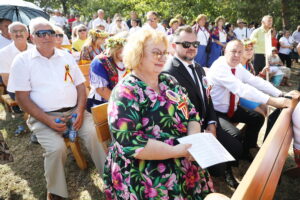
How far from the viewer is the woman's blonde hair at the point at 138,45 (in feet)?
5.76

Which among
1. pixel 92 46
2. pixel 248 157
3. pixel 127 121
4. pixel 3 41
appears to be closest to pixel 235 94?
pixel 248 157

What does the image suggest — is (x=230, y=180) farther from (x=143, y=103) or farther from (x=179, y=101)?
(x=143, y=103)

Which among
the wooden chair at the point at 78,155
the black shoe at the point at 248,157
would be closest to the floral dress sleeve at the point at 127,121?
the wooden chair at the point at 78,155

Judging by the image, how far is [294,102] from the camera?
261 cm

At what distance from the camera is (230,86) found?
8.96 ft

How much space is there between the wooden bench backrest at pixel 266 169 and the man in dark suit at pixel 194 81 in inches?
23.8

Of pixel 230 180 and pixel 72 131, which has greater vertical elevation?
pixel 72 131

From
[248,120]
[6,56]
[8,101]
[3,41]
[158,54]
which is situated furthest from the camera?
[3,41]

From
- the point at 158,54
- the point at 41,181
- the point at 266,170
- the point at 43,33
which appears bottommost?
the point at 41,181

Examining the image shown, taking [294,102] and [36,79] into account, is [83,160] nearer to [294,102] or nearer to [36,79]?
[36,79]

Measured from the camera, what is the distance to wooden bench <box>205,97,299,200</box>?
3.63 feet

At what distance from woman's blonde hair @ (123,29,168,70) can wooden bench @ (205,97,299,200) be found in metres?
1.05

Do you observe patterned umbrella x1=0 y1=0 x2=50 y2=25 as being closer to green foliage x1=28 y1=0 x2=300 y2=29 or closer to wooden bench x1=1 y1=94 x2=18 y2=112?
wooden bench x1=1 y1=94 x2=18 y2=112

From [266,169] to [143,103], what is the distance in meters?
0.89
